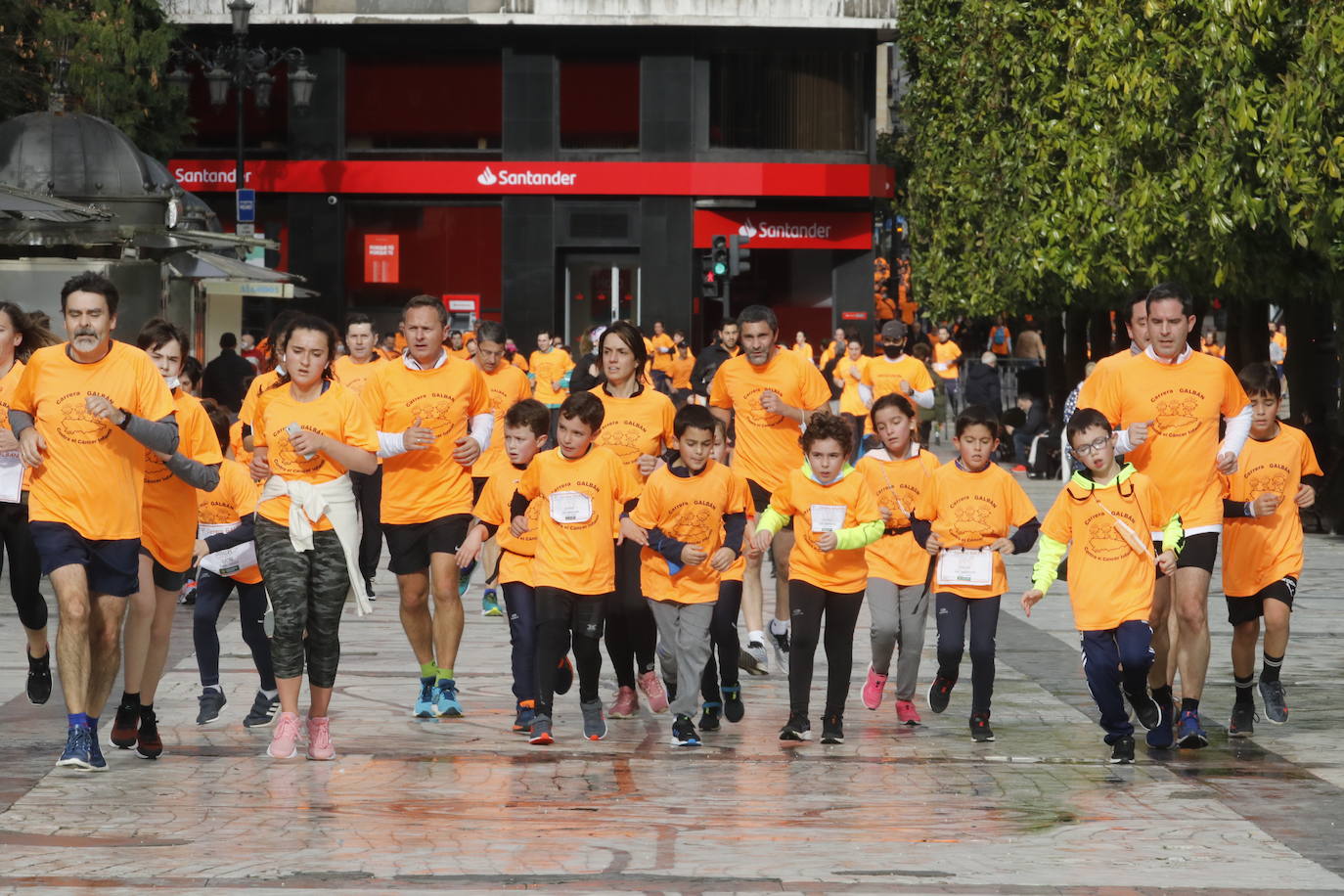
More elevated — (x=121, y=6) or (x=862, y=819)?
(x=121, y=6)

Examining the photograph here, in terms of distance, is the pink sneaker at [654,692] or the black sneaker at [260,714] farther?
the pink sneaker at [654,692]

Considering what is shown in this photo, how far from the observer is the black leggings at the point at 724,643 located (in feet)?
32.1

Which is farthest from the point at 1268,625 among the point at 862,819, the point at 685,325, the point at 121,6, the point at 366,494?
the point at 685,325

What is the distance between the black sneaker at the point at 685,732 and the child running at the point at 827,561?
39cm

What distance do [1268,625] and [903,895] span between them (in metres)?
4.00

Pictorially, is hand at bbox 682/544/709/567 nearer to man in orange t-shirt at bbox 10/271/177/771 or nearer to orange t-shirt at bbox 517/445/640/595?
orange t-shirt at bbox 517/445/640/595

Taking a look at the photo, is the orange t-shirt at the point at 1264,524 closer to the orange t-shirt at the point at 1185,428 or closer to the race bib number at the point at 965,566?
the orange t-shirt at the point at 1185,428

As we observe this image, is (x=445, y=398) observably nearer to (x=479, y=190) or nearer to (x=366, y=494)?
(x=366, y=494)

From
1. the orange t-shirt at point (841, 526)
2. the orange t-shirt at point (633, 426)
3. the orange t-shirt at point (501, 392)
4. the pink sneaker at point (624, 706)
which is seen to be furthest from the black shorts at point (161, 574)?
the orange t-shirt at point (501, 392)

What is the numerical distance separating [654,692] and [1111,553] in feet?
7.24

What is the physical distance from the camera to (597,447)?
9.73 m

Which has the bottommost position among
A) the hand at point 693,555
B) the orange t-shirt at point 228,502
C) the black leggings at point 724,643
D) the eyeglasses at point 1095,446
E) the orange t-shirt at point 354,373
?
the black leggings at point 724,643

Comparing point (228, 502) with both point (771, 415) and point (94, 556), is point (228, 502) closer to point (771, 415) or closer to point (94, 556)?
point (94, 556)

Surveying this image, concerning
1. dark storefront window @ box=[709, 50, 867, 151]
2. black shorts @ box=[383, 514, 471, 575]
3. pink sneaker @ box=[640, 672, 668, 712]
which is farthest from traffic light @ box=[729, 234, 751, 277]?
black shorts @ box=[383, 514, 471, 575]
